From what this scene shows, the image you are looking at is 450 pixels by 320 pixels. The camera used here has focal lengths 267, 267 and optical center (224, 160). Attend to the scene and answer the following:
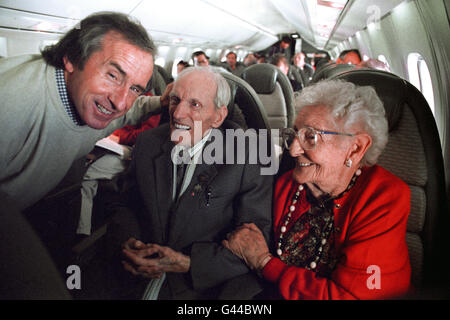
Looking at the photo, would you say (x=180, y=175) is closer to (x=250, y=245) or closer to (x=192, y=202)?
(x=192, y=202)

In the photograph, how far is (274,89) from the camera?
368 cm

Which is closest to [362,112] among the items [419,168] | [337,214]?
[419,168]

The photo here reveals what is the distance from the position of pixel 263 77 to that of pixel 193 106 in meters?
2.21

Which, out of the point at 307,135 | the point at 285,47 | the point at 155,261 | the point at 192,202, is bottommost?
the point at 155,261

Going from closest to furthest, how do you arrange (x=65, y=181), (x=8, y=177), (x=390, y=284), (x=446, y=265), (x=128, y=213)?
(x=390, y=284) → (x=446, y=265) → (x=8, y=177) → (x=128, y=213) → (x=65, y=181)

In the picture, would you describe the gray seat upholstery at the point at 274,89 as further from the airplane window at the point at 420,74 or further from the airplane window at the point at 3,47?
the airplane window at the point at 3,47

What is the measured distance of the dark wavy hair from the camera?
1.33m

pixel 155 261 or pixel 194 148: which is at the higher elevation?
pixel 194 148

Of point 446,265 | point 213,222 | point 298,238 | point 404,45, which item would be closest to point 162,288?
point 213,222

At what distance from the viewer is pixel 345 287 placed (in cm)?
108

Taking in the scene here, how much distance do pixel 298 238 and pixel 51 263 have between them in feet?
3.68

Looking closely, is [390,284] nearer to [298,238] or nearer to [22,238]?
[298,238]

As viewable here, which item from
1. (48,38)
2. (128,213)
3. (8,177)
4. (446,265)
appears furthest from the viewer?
(48,38)

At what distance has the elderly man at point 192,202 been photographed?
1406mm
